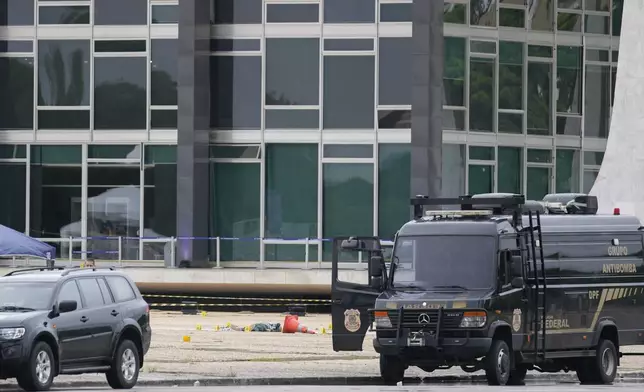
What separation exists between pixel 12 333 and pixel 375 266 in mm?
6092

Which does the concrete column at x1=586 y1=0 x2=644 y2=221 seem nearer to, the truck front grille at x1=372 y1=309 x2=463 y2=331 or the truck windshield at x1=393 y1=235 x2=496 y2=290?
the truck windshield at x1=393 y1=235 x2=496 y2=290

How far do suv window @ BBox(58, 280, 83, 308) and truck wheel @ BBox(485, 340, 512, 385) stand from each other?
5.94 meters

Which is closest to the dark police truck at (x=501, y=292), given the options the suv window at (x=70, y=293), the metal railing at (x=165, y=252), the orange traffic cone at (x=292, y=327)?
the suv window at (x=70, y=293)

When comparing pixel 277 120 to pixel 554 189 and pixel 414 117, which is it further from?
pixel 554 189

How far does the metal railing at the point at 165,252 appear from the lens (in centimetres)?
4081

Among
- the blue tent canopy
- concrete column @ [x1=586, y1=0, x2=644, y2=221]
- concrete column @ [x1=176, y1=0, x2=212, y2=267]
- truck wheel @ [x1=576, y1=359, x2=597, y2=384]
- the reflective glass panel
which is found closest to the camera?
truck wheel @ [x1=576, y1=359, x2=597, y2=384]

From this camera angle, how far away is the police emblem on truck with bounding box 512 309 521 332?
893 inches

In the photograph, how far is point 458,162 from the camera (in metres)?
40.9

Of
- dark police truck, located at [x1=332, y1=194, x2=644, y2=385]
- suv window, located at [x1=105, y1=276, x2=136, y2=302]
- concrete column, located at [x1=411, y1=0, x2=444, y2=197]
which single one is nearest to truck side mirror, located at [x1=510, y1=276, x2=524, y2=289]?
dark police truck, located at [x1=332, y1=194, x2=644, y2=385]

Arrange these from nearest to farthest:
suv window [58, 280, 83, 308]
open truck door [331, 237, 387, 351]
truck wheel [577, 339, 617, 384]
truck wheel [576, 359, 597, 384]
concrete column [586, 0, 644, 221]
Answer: suv window [58, 280, 83, 308], open truck door [331, 237, 387, 351], truck wheel [577, 339, 617, 384], truck wheel [576, 359, 597, 384], concrete column [586, 0, 644, 221]

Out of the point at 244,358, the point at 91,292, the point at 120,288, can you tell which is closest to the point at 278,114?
the point at 244,358

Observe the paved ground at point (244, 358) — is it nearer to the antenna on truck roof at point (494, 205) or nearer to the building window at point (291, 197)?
the antenna on truck roof at point (494, 205)

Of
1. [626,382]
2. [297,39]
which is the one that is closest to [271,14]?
[297,39]

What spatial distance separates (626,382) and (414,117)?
1528cm
